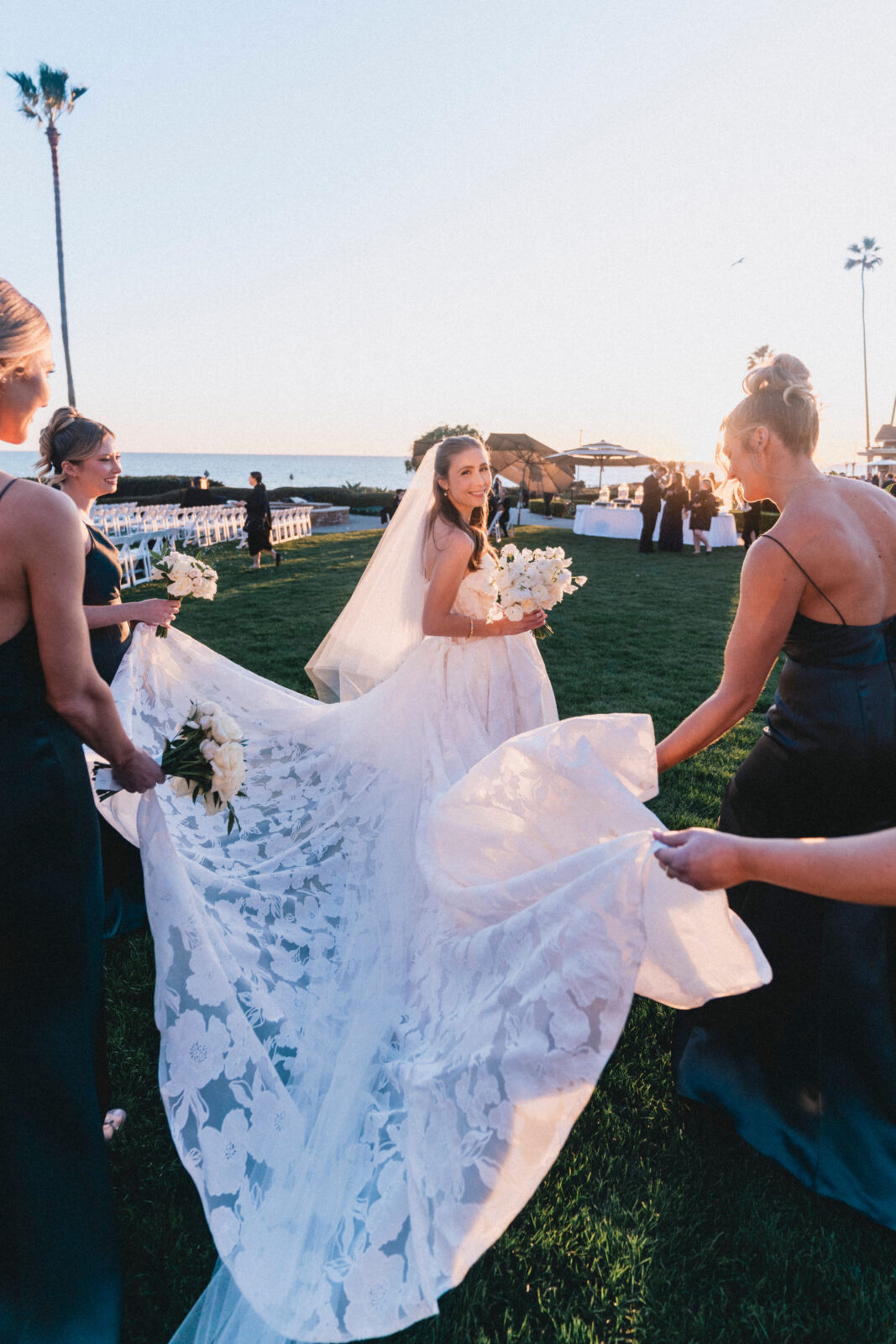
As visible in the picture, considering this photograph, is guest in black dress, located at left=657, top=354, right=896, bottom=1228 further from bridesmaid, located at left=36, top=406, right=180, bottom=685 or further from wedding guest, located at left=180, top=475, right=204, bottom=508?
wedding guest, located at left=180, top=475, right=204, bottom=508

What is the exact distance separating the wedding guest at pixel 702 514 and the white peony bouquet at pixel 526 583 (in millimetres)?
18865

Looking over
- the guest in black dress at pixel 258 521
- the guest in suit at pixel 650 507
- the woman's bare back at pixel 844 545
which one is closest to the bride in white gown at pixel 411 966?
the woman's bare back at pixel 844 545

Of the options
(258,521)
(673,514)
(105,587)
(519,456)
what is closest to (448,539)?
(105,587)

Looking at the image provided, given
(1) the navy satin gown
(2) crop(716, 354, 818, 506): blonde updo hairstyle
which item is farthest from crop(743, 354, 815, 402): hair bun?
(1) the navy satin gown

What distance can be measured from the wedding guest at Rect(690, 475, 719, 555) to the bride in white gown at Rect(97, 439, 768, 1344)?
748 inches

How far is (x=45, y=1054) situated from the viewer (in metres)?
1.92

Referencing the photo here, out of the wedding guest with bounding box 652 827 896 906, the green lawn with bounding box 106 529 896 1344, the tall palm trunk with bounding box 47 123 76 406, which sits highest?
the tall palm trunk with bounding box 47 123 76 406

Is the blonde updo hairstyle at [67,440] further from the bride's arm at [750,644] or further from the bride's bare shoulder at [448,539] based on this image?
the bride's arm at [750,644]

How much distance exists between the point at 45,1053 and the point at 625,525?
25.5m

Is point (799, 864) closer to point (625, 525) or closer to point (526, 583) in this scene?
point (526, 583)

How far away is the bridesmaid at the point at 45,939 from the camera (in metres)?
1.82

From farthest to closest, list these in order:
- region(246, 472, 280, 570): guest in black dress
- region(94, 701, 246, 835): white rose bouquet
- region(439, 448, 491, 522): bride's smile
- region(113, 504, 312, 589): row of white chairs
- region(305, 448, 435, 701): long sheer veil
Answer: region(246, 472, 280, 570): guest in black dress
region(113, 504, 312, 589): row of white chairs
region(305, 448, 435, 701): long sheer veil
region(439, 448, 491, 522): bride's smile
region(94, 701, 246, 835): white rose bouquet

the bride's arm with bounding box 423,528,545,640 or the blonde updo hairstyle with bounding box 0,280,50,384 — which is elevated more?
the blonde updo hairstyle with bounding box 0,280,50,384

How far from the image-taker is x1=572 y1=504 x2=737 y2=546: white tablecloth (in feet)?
76.0
